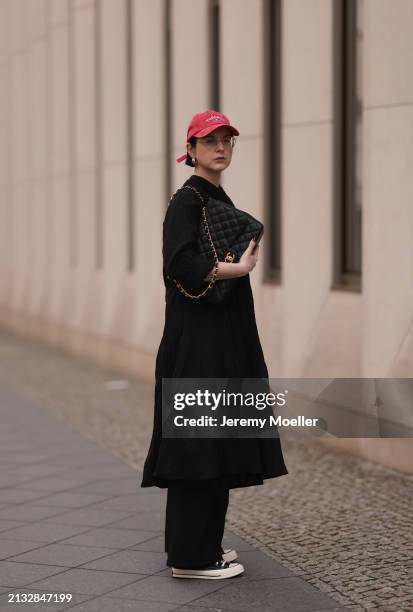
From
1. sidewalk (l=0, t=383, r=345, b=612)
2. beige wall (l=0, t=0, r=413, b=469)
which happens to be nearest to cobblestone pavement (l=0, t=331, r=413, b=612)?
sidewalk (l=0, t=383, r=345, b=612)

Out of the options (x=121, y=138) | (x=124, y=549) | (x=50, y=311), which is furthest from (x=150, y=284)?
(x=124, y=549)

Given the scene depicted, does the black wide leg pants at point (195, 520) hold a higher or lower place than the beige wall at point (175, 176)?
lower

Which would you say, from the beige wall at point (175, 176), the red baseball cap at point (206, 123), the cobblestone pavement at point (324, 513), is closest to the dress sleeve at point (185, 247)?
the red baseball cap at point (206, 123)

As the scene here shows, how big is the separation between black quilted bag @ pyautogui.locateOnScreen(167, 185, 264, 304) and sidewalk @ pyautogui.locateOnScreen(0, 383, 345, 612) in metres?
1.26

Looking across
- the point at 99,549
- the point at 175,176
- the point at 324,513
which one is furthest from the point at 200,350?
Result: the point at 175,176

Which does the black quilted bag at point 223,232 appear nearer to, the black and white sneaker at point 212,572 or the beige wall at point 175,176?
the black and white sneaker at point 212,572

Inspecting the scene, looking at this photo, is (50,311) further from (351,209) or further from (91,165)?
(351,209)

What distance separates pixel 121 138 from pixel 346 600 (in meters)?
11.0

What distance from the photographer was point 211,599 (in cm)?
544

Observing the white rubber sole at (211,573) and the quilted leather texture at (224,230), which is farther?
the white rubber sole at (211,573)

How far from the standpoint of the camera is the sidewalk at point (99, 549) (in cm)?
543

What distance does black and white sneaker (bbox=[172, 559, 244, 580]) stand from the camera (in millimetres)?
5750

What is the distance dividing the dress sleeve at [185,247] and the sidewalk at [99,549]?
1.31 metres

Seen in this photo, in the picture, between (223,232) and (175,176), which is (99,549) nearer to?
(223,232)
